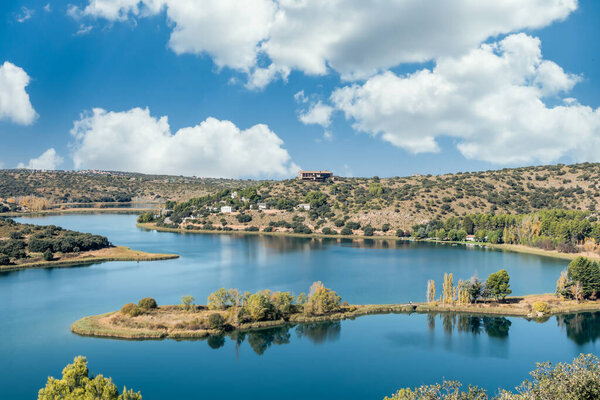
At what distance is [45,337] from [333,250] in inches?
2538

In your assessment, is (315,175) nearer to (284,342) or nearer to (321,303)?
(321,303)

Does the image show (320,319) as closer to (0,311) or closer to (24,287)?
(0,311)

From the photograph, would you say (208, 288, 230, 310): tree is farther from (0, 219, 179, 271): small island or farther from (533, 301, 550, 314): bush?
(0, 219, 179, 271): small island

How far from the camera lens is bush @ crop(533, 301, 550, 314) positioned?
51.0 metres

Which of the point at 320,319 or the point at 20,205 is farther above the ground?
the point at 20,205

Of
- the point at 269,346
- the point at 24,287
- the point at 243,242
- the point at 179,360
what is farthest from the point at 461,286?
the point at 243,242

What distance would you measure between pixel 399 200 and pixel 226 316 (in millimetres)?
101781

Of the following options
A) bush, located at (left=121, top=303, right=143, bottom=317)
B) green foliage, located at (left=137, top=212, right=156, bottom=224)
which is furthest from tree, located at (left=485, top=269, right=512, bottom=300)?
green foliage, located at (left=137, top=212, right=156, bottom=224)

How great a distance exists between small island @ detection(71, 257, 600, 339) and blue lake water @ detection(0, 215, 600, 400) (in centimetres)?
156

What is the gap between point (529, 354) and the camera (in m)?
40.1

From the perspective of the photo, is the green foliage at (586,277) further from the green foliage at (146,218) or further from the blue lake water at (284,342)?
the green foliage at (146,218)

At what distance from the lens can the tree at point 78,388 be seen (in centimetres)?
2352

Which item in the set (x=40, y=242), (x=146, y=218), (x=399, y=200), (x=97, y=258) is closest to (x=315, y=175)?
(x=399, y=200)

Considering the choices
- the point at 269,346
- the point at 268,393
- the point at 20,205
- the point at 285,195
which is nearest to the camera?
the point at 268,393
